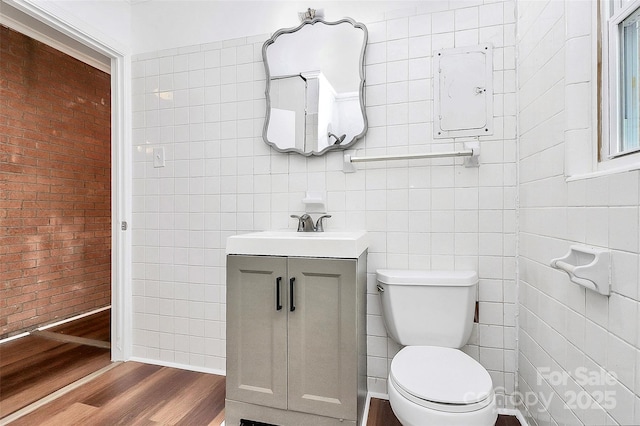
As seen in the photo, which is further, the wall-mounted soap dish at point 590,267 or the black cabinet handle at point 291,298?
the black cabinet handle at point 291,298

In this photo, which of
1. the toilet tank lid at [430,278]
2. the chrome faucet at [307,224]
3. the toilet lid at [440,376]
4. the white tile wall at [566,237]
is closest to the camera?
the white tile wall at [566,237]

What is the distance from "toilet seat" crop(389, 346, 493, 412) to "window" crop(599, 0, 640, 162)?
2.74 feet

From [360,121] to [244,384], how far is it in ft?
4.70

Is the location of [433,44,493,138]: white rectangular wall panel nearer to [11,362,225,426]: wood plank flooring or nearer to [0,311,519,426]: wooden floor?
[0,311,519,426]: wooden floor

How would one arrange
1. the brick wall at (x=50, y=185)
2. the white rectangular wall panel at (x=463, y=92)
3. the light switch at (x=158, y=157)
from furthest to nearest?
1. the brick wall at (x=50, y=185)
2. the light switch at (x=158, y=157)
3. the white rectangular wall panel at (x=463, y=92)

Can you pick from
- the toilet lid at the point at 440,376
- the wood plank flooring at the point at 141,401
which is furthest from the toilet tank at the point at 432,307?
the wood plank flooring at the point at 141,401

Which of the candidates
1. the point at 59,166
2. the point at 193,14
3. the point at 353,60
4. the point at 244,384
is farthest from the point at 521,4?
the point at 59,166

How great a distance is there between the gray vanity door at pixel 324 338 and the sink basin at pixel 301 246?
3 cm

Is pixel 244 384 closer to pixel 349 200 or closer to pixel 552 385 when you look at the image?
pixel 349 200

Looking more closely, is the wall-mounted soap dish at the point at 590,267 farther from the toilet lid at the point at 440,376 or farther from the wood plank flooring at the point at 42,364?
the wood plank flooring at the point at 42,364

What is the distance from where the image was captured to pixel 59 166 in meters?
2.97

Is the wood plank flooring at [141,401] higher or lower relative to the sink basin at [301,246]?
lower

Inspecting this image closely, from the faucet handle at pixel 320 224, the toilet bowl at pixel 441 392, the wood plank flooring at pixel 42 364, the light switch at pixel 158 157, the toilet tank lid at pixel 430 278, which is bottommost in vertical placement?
the wood plank flooring at pixel 42 364

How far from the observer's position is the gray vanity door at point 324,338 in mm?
1422
